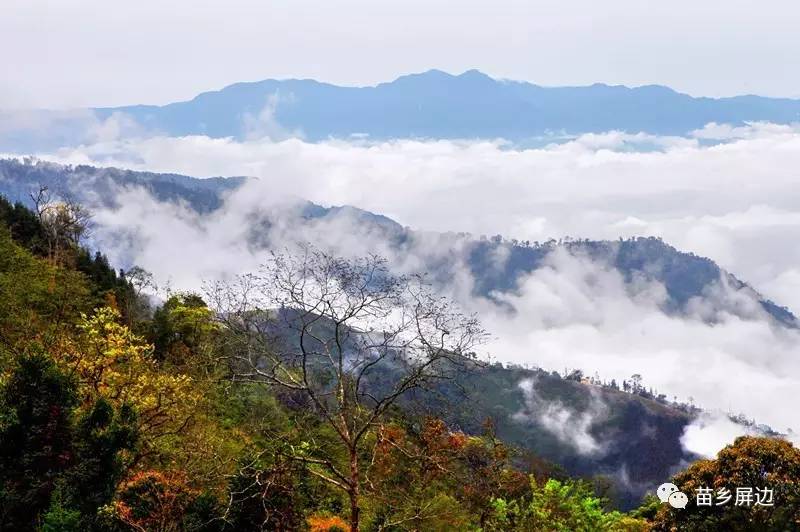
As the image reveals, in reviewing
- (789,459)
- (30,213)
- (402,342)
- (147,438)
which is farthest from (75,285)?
(30,213)

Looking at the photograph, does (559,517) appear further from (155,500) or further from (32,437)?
(32,437)

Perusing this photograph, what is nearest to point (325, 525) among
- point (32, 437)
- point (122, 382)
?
point (122, 382)

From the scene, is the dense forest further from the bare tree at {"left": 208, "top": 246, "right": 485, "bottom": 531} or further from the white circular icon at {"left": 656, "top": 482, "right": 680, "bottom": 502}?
the white circular icon at {"left": 656, "top": 482, "right": 680, "bottom": 502}

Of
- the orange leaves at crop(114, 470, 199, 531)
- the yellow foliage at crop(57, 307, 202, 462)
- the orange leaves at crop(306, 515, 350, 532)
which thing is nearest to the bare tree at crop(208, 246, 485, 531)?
the orange leaves at crop(114, 470, 199, 531)

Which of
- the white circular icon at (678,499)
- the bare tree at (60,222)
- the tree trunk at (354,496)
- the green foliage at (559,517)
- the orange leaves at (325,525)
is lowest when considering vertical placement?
the orange leaves at (325,525)

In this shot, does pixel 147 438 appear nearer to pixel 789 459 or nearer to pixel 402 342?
pixel 402 342

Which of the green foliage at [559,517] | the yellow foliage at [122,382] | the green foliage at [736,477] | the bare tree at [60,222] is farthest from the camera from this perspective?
the bare tree at [60,222]

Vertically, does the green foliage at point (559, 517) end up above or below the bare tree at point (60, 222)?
below

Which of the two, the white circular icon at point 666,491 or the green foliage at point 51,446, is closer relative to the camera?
the green foliage at point 51,446

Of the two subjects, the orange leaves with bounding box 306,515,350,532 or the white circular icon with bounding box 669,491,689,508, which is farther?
the orange leaves with bounding box 306,515,350,532

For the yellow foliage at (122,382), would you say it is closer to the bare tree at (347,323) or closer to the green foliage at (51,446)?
the green foliage at (51,446)

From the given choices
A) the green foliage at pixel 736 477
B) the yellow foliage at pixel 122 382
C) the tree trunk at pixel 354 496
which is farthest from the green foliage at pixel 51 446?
the green foliage at pixel 736 477
